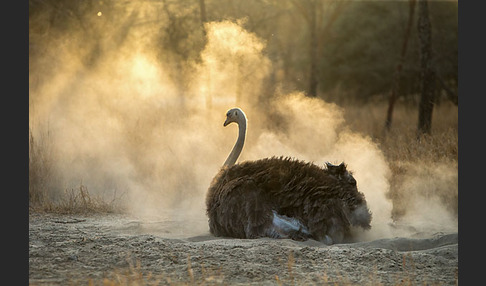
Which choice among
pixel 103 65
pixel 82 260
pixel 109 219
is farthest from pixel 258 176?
pixel 103 65

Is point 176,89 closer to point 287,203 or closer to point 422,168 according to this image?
point 422,168

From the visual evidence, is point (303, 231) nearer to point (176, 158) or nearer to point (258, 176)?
point (258, 176)

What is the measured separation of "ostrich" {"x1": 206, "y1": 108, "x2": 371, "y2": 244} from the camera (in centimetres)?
693

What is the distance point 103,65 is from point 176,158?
7070 millimetres

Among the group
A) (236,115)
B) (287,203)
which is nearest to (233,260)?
(287,203)

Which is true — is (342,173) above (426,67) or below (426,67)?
below

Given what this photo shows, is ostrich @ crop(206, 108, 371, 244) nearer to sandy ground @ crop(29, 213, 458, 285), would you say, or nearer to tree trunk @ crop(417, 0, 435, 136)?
sandy ground @ crop(29, 213, 458, 285)

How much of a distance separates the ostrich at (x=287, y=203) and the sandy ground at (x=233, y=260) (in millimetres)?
177

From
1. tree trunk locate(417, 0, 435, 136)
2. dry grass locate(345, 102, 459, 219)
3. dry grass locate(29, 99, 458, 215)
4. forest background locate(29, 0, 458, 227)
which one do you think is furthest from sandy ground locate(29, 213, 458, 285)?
tree trunk locate(417, 0, 435, 136)

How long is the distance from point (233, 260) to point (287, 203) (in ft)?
3.56

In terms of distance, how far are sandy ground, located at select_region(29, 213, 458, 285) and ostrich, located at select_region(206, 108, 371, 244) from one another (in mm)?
177

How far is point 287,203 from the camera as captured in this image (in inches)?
277

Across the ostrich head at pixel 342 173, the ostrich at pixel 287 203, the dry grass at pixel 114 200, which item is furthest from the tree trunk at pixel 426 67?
the ostrich at pixel 287 203

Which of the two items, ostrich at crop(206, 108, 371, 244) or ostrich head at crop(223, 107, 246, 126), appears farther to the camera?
ostrich head at crop(223, 107, 246, 126)
